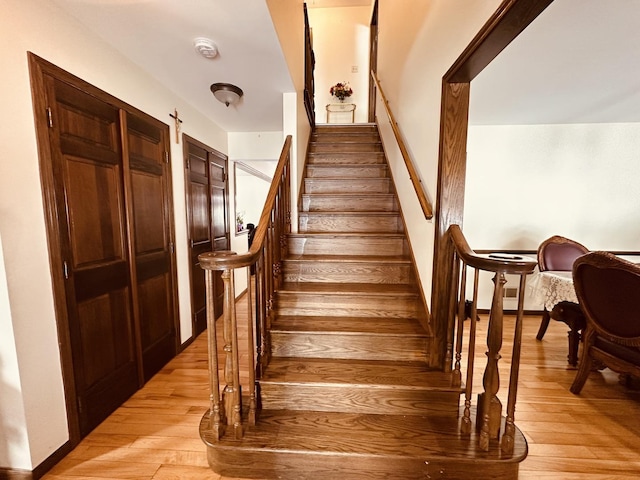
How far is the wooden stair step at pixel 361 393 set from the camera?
1.50 meters

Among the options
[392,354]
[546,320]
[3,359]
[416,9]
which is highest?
[416,9]

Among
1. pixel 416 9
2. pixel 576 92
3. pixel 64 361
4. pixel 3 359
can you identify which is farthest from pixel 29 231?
pixel 576 92

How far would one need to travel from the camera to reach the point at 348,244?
2377 mm

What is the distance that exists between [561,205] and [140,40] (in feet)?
14.7

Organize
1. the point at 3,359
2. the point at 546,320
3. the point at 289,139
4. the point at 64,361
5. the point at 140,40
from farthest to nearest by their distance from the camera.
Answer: the point at 546,320
the point at 289,139
the point at 140,40
the point at 64,361
the point at 3,359

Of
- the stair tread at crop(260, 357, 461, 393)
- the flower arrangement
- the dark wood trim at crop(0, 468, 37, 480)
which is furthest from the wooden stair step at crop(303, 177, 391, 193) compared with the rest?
the flower arrangement

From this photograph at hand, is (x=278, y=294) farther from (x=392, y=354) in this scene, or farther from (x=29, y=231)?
(x=29, y=231)

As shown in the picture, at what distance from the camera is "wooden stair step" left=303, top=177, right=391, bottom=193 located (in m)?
2.90

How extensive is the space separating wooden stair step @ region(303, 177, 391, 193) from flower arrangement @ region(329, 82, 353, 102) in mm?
3129

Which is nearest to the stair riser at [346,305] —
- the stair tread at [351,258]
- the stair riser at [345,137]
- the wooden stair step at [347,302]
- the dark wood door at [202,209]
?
the wooden stair step at [347,302]

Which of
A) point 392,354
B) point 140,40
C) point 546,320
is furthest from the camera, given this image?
point 546,320

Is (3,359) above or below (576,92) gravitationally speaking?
below

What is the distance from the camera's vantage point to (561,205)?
3.37 meters

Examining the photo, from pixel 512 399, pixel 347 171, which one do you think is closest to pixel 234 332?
pixel 512 399
